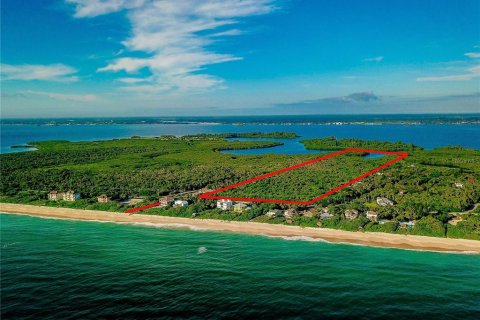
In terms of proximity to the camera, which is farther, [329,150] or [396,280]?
[329,150]

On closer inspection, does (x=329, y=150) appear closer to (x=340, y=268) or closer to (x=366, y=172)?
(x=366, y=172)

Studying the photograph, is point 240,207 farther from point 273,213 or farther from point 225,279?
point 225,279

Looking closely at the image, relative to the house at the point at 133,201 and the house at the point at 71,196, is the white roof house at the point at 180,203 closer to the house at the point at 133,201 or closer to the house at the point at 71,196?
the house at the point at 133,201

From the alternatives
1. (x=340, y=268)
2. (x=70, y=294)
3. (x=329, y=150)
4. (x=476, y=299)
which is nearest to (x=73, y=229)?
(x=70, y=294)

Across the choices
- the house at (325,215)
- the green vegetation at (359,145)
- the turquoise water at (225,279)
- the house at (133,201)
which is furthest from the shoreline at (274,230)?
the green vegetation at (359,145)

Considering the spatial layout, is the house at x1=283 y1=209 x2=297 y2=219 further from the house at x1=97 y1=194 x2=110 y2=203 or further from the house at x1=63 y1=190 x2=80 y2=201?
the house at x1=63 y1=190 x2=80 y2=201

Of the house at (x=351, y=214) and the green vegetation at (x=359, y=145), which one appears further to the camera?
the green vegetation at (x=359, y=145)

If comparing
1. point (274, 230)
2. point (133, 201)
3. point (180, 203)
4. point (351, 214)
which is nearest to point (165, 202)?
point (180, 203)
